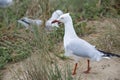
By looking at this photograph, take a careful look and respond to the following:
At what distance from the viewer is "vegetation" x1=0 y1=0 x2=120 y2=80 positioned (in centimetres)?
424

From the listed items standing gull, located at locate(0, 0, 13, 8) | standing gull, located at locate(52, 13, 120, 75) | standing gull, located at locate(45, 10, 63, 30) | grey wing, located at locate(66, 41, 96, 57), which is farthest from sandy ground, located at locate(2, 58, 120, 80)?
standing gull, located at locate(0, 0, 13, 8)

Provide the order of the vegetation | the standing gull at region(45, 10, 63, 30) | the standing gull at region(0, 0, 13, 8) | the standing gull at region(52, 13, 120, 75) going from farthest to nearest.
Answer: the standing gull at region(0, 0, 13, 8) < the standing gull at region(45, 10, 63, 30) < the standing gull at region(52, 13, 120, 75) < the vegetation

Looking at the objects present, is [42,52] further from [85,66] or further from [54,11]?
[54,11]

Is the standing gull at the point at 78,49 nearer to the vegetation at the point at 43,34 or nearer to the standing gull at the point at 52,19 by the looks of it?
the vegetation at the point at 43,34

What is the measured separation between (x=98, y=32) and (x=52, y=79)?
2.69 meters

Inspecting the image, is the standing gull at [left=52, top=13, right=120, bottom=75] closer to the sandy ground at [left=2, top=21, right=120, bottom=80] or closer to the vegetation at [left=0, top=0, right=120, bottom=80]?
the sandy ground at [left=2, top=21, right=120, bottom=80]

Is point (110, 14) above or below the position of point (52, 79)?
above

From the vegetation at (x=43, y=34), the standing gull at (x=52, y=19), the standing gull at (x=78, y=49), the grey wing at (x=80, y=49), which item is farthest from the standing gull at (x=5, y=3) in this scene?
the grey wing at (x=80, y=49)

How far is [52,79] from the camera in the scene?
4.09m

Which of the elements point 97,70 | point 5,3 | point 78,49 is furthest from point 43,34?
point 5,3

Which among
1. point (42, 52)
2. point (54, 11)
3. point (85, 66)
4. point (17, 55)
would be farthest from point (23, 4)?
point (42, 52)

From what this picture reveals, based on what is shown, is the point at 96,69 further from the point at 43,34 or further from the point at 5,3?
the point at 5,3

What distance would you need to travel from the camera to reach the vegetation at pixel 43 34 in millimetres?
4238

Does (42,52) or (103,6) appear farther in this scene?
(103,6)
